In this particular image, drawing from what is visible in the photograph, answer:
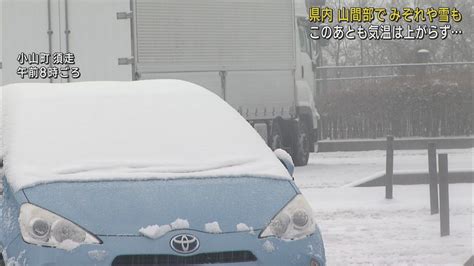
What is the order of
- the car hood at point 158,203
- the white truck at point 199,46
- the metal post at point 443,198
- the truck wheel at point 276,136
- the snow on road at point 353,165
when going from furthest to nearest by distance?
the truck wheel at point 276,136, the white truck at point 199,46, the snow on road at point 353,165, the metal post at point 443,198, the car hood at point 158,203

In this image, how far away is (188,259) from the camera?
5895 mm

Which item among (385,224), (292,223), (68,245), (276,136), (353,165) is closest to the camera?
(68,245)

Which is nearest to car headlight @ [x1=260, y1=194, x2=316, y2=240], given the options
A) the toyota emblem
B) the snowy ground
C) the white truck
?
the toyota emblem

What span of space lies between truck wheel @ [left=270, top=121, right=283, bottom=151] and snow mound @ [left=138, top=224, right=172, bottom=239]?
1671 centimetres

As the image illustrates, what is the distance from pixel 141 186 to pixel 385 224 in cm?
600

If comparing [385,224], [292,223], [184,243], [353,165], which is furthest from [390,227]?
[353,165]

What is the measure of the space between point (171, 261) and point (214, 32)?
1663 centimetres

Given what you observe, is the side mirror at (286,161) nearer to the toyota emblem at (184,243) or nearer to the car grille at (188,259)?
the car grille at (188,259)

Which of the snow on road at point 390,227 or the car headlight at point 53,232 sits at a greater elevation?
the car headlight at point 53,232

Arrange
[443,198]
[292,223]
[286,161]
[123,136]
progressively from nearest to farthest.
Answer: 1. [292,223]
2. [123,136]
3. [286,161]
4. [443,198]

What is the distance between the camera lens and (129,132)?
7020 mm

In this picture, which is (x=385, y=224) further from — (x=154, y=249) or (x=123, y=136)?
(x=154, y=249)

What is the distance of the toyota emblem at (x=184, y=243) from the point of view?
590 centimetres

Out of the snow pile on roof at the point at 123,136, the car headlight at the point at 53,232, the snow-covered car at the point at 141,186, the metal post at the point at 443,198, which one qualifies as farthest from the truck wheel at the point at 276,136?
the car headlight at the point at 53,232
